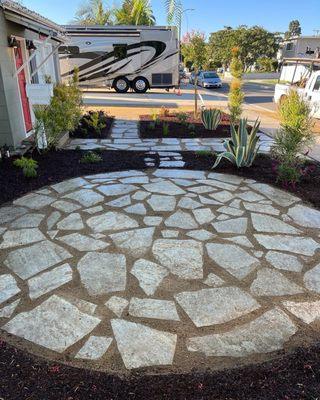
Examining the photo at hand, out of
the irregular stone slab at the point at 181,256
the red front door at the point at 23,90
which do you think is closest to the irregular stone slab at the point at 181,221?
the irregular stone slab at the point at 181,256

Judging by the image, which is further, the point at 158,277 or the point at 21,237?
the point at 21,237

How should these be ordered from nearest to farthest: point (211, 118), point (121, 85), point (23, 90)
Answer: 1. point (23, 90)
2. point (211, 118)
3. point (121, 85)

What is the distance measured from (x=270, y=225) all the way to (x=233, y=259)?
37.0 inches

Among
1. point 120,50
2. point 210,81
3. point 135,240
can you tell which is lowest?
point 210,81

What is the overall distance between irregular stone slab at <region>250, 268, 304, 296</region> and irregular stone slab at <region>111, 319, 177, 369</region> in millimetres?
918

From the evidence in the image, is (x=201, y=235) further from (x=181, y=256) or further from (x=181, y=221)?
(x=181, y=256)

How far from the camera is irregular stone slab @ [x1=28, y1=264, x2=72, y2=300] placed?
2820 mm

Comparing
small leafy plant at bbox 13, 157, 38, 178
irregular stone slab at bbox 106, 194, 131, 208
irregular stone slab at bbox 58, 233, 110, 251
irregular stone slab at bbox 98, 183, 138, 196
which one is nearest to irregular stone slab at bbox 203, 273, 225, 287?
irregular stone slab at bbox 58, 233, 110, 251

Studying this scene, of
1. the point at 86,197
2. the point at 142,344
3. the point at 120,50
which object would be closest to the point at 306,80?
the point at 120,50

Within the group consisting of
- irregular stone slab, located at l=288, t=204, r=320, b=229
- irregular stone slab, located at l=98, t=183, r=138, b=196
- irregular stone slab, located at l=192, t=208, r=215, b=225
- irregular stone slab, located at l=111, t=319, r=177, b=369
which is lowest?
irregular stone slab, located at l=98, t=183, r=138, b=196

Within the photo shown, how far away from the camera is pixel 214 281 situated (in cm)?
298

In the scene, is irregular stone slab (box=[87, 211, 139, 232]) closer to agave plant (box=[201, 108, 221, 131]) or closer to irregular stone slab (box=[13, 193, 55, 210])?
irregular stone slab (box=[13, 193, 55, 210])

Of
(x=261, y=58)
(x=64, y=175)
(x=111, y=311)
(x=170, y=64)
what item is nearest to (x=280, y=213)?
(x=111, y=311)

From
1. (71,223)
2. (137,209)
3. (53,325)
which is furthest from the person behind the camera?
(137,209)
